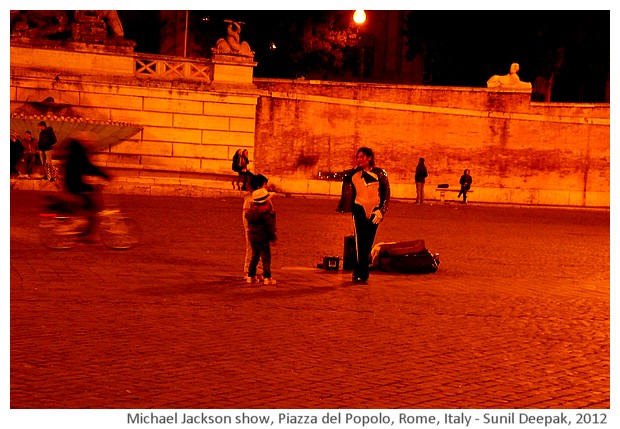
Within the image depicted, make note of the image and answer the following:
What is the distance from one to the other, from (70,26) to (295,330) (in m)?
24.7

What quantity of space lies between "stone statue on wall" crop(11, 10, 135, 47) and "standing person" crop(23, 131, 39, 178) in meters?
4.34

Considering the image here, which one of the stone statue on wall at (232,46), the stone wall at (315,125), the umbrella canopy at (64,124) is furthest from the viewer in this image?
the stone statue on wall at (232,46)

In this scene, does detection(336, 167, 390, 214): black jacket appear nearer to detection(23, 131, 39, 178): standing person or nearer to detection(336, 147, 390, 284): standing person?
detection(336, 147, 390, 284): standing person

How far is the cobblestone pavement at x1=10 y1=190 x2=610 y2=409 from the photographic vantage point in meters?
6.42

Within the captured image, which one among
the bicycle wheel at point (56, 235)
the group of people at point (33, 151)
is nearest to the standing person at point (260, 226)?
the bicycle wheel at point (56, 235)

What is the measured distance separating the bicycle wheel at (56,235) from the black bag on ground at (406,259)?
3994 millimetres

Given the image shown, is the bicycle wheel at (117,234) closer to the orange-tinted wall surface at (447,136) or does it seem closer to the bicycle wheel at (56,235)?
the bicycle wheel at (56,235)

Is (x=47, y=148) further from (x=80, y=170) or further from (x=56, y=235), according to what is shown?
(x=80, y=170)

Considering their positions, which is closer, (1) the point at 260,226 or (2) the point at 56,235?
(1) the point at 260,226

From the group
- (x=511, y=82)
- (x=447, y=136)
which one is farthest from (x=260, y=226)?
(x=511, y=82)

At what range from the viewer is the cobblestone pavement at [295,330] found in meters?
6.42

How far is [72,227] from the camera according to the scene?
1330 centimetres
